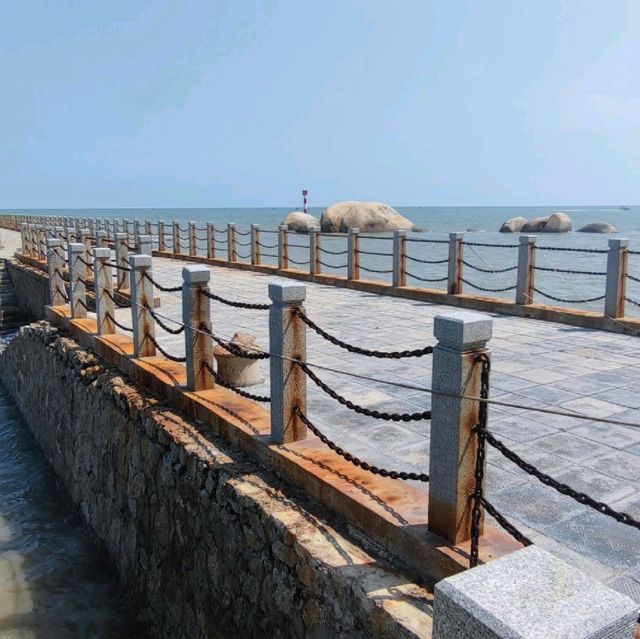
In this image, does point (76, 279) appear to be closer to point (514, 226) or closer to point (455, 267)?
point (455, 267)

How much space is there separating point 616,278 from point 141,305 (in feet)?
20.4

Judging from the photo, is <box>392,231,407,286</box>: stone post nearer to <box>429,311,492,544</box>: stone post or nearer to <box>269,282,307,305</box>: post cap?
<box>269,282,307,305</box>: post cap

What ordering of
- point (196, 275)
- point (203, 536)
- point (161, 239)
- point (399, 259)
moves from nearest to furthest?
point (203, 536) → point (196, 275) → point (399, 259) → point (161, 239)

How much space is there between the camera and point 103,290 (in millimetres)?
8875

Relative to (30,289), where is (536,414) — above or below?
above

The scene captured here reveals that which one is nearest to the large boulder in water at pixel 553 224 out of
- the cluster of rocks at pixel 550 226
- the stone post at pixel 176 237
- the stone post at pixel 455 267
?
the cluster of rocks at pixel 550 226

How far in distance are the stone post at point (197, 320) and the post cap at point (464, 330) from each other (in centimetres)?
307

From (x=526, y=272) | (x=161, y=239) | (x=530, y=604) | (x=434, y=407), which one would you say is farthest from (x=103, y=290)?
(x=161, y=239)

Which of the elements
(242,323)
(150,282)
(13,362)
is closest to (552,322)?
(242,323)

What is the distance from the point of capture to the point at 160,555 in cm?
619

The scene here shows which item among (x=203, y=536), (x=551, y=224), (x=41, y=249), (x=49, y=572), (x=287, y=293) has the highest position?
(x=287, y=293)

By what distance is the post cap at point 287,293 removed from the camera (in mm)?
4680

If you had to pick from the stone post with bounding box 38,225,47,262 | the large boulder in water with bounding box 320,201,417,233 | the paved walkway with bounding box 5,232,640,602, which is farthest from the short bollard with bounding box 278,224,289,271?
the large boulder in water with bounding box 320,201,417,233

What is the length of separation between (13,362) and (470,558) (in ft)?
42.8
